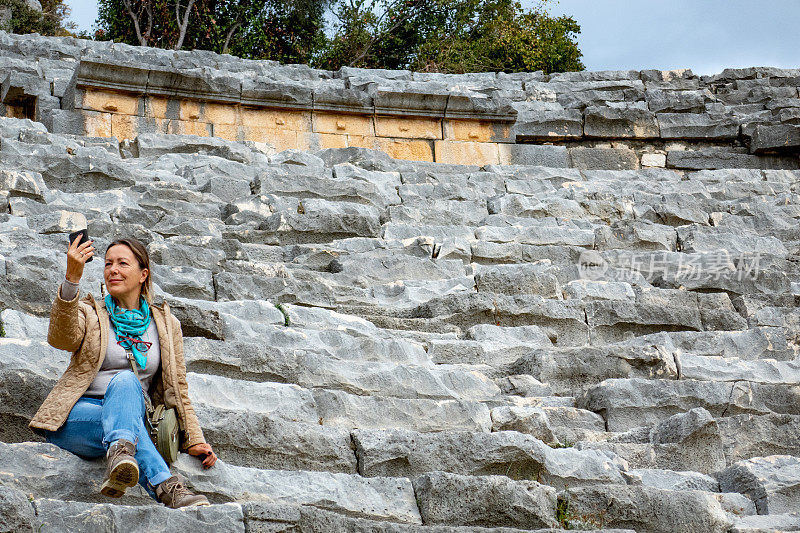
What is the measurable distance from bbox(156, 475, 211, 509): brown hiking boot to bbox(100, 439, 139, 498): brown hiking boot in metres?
0.12

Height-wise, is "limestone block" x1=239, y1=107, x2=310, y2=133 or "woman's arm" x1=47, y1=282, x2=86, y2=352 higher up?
"limestone block" x1=239, y1=107, x2=310, y2=133

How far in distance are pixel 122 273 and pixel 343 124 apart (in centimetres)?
811

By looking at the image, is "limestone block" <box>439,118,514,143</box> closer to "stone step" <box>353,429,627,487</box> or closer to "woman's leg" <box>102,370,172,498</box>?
"stone step" <box>353,429,627,487</box>

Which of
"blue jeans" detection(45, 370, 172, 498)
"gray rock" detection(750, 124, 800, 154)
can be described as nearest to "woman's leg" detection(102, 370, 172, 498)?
"blue jeans" detection(45, 370, 172, 498)

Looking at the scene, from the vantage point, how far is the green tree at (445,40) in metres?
17.3

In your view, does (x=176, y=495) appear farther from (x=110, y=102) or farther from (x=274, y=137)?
(x=274, y=137)

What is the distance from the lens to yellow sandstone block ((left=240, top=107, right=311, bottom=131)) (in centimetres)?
1173

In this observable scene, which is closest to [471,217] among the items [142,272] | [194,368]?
[194,368]

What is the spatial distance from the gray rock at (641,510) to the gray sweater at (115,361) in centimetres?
173

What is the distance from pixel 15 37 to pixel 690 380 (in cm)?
994

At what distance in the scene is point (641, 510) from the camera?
4270 mm

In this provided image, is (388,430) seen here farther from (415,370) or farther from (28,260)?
(28,260)
